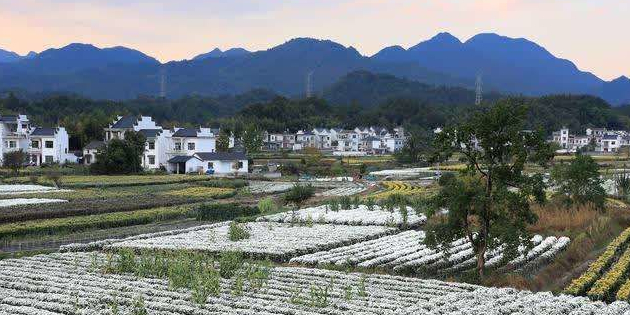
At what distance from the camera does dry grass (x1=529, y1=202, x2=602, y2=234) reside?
29.2 meters

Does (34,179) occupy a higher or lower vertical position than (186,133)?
lower

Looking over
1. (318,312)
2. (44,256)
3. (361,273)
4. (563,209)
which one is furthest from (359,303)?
(563,209)

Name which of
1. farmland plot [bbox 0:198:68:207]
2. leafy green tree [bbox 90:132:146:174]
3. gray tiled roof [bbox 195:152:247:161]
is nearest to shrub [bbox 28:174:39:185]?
leafy green tree [bbox 90:132:146:174]

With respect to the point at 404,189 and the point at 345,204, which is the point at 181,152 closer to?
the point at 404,189

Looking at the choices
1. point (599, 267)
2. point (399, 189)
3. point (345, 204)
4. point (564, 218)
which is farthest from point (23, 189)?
point (599, 267)

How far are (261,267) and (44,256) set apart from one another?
27.7ft

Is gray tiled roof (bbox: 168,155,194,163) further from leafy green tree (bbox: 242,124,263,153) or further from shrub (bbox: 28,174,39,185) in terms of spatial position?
leafy green tree (bbox: 242,124,263,153)

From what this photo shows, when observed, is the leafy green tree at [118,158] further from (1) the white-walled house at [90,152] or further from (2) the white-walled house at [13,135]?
(2) the white-walled house at [13,135]

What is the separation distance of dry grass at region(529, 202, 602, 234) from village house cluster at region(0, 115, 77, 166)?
53.1 meters

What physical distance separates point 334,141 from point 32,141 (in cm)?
5778

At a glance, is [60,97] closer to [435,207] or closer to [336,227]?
[336,227]

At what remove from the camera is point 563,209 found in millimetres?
33094

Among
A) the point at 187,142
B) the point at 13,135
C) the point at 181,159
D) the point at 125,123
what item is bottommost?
the point at 181,159

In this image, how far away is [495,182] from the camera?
20000 millimetres
